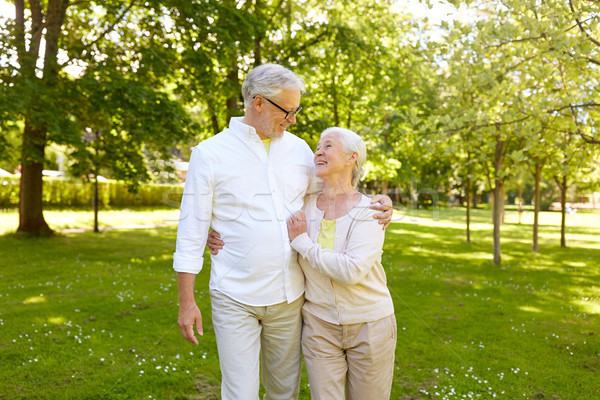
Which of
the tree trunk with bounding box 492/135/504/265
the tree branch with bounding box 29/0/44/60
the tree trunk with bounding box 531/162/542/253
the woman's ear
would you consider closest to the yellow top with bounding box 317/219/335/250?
the woman's ear

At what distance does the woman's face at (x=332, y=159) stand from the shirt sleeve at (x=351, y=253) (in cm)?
34

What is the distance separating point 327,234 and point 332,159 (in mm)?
451

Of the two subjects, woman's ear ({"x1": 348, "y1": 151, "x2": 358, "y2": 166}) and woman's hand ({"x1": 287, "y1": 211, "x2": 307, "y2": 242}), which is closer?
woman's hand ({"x1": 287, "y1": 211, "x2": 307, "y2": 242})

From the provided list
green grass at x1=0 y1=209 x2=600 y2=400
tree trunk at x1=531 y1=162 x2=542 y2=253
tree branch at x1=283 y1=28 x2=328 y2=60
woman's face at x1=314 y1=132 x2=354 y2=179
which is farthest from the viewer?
tree trunk at x1=531 y1=162 x2=542 y2=253

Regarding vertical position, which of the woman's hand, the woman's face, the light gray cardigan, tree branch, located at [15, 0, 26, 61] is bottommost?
the light gray cardigan

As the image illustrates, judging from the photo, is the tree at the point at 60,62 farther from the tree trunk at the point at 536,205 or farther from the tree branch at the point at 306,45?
the tree trunk at the point at 536,205

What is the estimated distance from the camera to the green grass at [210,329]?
15.6 feet

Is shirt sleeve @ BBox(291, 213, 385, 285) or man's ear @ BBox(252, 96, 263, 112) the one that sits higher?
man's ear @ BBox(252, 96, 263, 112)

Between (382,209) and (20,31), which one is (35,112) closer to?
(20,31)

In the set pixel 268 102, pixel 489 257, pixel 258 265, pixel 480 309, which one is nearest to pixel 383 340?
pixel 258 265

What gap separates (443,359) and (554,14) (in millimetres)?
4341

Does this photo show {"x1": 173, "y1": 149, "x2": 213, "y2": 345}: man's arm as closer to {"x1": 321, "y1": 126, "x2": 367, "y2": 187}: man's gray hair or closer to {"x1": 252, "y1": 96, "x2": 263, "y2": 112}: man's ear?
{"x1": 252, "y1": 96, "x2": 263, "y2": 112}: man's ear

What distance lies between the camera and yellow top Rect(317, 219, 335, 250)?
9.36 ft

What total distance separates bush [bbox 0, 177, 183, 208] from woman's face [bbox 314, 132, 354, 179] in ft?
62.7
